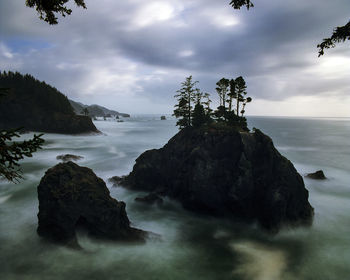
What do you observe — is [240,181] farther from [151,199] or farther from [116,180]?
[116,180]

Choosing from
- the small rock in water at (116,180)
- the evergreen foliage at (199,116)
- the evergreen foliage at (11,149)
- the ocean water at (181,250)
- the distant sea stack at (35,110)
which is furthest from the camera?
the distant sea stack at (35,110)

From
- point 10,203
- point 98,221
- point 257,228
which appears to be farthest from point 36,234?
point 257,228

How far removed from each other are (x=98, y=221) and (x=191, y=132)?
705 inches

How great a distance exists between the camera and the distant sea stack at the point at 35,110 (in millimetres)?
81938

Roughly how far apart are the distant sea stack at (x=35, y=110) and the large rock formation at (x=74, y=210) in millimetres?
70859

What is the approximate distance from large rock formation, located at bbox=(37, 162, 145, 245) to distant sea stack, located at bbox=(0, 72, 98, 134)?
70.9 m

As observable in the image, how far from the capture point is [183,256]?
1723cm

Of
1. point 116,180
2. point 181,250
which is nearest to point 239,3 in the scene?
point 181,250

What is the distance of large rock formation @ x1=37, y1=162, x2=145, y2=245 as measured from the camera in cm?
1688

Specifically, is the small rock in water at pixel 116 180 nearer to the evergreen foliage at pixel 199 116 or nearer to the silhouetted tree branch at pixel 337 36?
the evergreen foliage at pixel 199 116

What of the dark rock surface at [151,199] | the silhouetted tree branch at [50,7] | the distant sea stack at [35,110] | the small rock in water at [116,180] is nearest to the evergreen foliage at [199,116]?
the dark rock surface at [151,199]

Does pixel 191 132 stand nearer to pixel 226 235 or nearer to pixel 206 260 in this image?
pixel 226 235

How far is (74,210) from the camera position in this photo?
17.4 metres

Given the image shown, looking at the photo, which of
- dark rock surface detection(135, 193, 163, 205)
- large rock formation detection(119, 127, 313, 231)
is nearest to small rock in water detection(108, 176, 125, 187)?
dark rock surface detection(135, 193, 163, 205)
